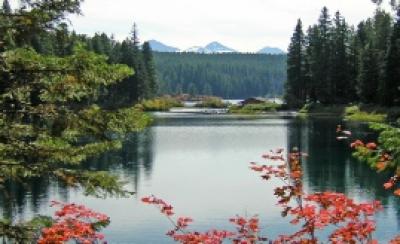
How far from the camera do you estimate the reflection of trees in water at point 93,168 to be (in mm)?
21672

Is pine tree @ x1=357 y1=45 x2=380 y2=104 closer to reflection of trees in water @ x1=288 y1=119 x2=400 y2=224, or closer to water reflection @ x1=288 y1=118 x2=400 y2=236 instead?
reflection of trees in water @ x1=288 y1=119 x2=400 y2=224

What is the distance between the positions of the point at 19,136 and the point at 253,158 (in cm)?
2942

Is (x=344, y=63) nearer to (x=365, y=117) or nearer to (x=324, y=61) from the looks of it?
(x=324, y=61)

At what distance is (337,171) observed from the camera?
29.8 metres

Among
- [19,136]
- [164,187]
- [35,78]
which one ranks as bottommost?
[164,187]

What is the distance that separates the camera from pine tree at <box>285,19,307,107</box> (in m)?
91.4

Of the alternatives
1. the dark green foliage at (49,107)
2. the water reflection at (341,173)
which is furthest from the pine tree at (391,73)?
the dark green foliage at (49,107)

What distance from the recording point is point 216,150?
41.5 m

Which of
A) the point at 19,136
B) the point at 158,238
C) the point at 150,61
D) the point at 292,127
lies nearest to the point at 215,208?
the point at 158,238

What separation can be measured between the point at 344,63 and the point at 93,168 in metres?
58.1

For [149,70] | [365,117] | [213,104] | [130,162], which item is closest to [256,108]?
[213,104]

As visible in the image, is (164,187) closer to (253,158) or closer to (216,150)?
(253,158)

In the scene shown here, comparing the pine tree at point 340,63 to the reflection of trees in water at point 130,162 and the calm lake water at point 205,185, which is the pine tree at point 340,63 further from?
the reflection of trees in water at point 130,162

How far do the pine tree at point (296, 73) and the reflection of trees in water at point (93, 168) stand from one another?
4513 cm
